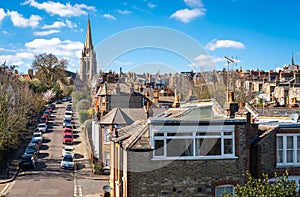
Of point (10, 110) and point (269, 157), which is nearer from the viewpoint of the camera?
point (269, 157)

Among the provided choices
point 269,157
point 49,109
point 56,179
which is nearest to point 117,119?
point 56,179

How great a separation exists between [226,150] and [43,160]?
26.4 meters

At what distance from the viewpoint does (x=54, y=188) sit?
2655cm

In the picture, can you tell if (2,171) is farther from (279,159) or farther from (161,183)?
(279,159)

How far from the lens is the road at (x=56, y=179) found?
25.4 metres

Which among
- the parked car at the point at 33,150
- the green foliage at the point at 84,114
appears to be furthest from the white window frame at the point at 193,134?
the parked car at the point at 33,150

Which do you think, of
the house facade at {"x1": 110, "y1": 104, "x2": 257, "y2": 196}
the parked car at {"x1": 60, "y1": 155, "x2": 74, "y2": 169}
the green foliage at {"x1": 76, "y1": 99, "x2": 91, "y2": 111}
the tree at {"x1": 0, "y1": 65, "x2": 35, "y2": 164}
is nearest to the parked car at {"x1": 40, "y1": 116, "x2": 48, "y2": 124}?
the tree at {"x1": 0, "y1": 65, "x2": 35, "y2": 164}

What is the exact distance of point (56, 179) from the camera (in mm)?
29734

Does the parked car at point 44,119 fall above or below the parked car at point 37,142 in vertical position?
above

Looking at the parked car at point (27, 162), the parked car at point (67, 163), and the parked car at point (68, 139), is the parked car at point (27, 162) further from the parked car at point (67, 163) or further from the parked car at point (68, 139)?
the parked car at point (68, 139)

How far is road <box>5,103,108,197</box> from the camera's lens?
25.4m

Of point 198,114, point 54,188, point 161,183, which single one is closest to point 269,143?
point 198,114

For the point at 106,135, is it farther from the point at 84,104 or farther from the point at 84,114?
the point at 84,104

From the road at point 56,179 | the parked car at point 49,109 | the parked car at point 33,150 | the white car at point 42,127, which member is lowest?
the road at point 56,179
